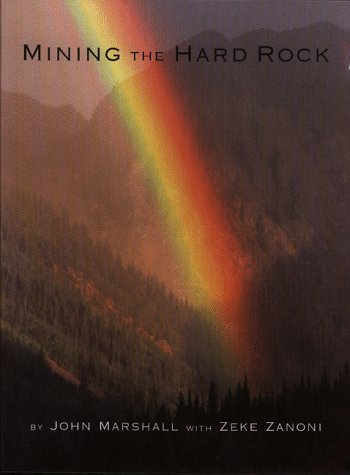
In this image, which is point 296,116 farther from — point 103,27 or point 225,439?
point 225,439

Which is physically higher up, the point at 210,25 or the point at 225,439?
the point at 210,25

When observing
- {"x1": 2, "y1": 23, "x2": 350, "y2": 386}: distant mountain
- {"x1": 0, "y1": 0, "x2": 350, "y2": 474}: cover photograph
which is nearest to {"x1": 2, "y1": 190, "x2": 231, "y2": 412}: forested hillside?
{"x1": 0, "y1": 0, "x2": 350, "y2": 474}: cover photograph

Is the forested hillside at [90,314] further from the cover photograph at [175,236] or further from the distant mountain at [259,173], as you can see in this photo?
the distant mountain at [259,173]

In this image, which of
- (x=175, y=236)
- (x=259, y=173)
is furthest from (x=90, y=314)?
(x=259, y=173)

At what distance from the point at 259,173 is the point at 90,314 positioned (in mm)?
1183

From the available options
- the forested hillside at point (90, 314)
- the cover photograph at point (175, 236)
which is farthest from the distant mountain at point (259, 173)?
the forested hillside at point (90, 314)

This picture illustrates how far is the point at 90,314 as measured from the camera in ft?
12.5

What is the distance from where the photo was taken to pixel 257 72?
388cm

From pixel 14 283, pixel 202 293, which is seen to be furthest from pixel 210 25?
pixel 14 283

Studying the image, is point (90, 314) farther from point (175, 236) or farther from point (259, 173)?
point (259, 173)

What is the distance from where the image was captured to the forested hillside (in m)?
3.79

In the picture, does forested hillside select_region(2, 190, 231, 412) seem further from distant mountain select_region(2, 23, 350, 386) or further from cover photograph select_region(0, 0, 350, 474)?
distant mountain select_region(2, 23, 350, 386)

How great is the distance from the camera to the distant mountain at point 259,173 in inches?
151

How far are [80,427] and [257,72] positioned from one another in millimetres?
2116
